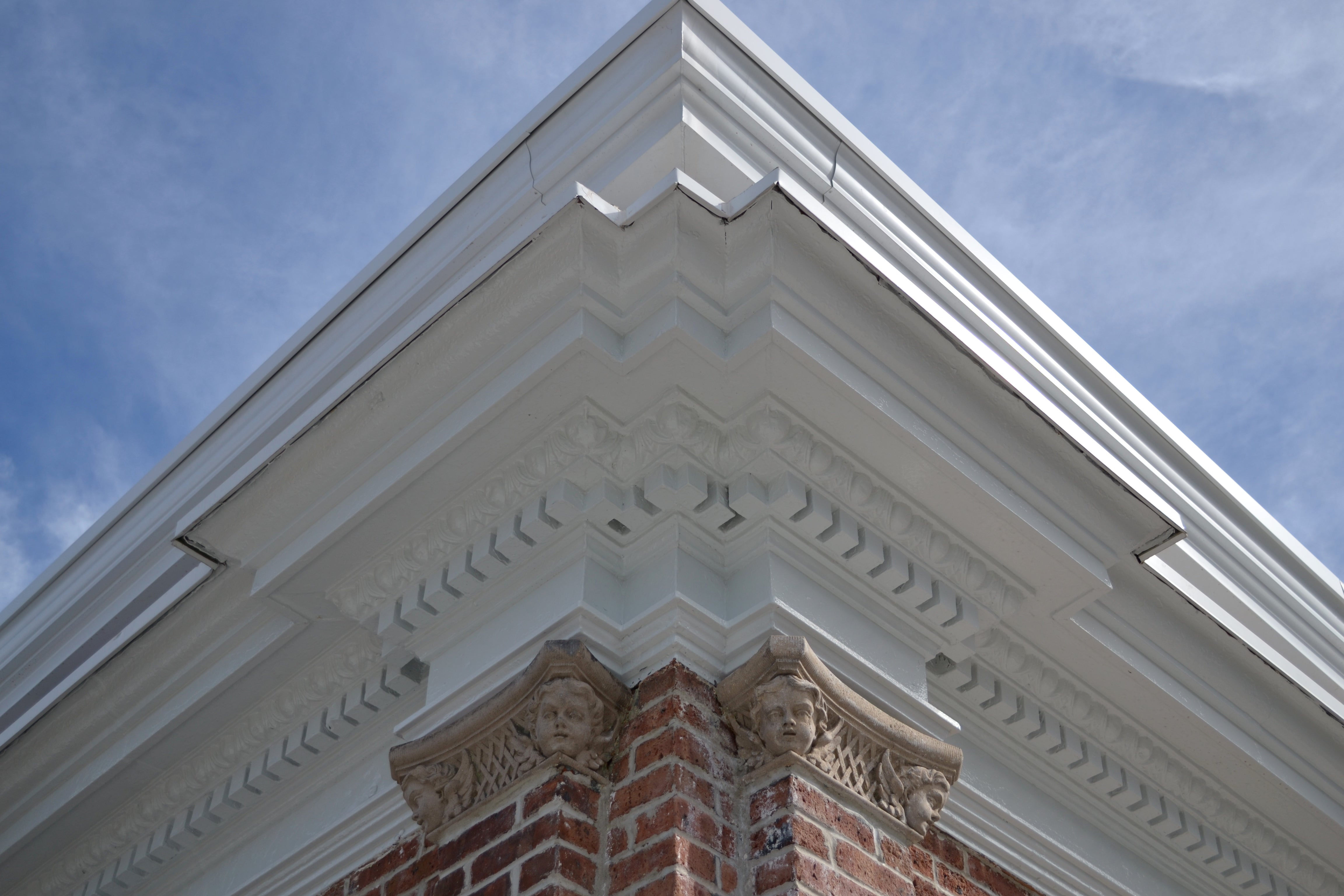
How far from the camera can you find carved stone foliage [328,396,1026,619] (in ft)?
10.8

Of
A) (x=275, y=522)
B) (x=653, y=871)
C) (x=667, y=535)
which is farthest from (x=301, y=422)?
(x=653, y=871)

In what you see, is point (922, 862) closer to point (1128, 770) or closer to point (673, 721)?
point (673, 721)

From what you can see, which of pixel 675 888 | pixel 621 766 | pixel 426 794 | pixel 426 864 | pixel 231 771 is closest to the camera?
pixel 675 888

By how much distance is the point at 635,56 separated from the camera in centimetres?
364

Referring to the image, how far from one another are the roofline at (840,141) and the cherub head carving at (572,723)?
1.73 m

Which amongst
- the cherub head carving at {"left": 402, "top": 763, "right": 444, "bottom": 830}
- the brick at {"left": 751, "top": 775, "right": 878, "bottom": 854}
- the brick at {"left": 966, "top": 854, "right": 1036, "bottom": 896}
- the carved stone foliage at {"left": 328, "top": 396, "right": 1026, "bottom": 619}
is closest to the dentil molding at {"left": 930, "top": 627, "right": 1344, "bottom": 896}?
the carved stone foliage at {"left": 328, "top": 396, "right": 1026, "bottom": 619}

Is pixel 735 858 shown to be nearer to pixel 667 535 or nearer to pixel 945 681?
pixel 667 535

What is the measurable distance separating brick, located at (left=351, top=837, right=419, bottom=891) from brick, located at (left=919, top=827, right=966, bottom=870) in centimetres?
142

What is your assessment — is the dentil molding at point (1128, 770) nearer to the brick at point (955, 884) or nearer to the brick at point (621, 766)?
the brick at point (955, 884)

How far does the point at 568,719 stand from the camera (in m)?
3.02

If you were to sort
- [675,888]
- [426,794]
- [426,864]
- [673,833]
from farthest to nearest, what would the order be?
[426,864]
[426,794]
[673,833]
[675,888]

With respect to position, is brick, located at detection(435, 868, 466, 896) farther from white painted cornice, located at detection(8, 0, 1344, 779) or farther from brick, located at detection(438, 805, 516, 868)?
white painted cornice, located at detection(8, 0, 1344, 779)

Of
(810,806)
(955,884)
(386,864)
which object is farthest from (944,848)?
(386,864)

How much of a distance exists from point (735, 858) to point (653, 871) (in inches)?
8.9
